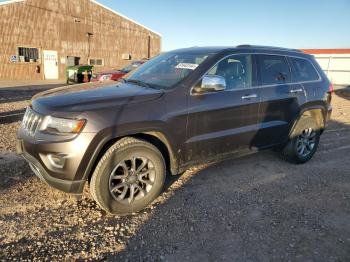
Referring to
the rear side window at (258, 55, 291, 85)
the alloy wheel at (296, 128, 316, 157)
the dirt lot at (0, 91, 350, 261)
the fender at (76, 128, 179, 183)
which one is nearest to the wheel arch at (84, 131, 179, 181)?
the fender at (76, 128, 179, 183)

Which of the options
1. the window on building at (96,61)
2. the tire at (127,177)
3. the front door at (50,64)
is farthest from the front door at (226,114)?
the window on building at (96,61)

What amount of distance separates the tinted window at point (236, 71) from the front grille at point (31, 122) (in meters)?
2.18

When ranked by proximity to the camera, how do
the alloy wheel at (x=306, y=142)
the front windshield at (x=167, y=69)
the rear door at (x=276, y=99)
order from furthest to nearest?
the alloy wheel at (x=306, y=142) → the rear door at (x=276, y=99) → the front windshield at (x=167, y=69)

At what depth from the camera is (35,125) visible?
3.29 meters

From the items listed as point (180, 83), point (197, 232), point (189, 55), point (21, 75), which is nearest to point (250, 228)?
point (197, 232)

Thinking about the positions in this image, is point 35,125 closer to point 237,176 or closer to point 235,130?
point 235,130

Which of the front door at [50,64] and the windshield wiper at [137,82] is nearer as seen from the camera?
the windshield wiper at [137,82]

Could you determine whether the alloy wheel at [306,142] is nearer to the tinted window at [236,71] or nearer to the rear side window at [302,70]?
the rear side window at [302,70]

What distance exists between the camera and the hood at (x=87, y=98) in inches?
124

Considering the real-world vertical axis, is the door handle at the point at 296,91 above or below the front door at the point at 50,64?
below

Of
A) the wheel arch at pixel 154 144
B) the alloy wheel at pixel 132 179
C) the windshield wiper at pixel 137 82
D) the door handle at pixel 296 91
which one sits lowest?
the alloy wheel at pixel 132 179

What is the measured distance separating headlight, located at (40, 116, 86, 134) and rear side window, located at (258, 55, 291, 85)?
2.80m

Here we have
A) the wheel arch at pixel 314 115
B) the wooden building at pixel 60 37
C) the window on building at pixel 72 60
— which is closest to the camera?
the wheel arch at pixel 314 115

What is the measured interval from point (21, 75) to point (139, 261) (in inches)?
971
